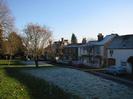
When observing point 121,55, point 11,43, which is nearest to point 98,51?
point 121,55

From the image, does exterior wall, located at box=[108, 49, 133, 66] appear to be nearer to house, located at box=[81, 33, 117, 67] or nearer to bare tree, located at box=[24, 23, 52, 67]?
house, located at box=[81, 33, 117, 67]

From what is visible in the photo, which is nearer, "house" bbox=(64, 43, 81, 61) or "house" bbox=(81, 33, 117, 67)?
"house" bbox=(81, 33, 117, 67)

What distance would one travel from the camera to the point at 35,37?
69.0 m

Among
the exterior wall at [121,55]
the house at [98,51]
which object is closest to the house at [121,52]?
the exterior wall at [121,55]

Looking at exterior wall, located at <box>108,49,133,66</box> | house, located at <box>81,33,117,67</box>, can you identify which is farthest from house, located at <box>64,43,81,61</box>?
exterior wall, located at <box>108,49,133,66</box>

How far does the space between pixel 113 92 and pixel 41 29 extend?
159ft

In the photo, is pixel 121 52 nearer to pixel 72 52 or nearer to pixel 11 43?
pixel 11 43

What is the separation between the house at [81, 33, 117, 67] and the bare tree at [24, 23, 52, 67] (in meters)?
12.7

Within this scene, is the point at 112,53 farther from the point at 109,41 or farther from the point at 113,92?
the point at 113,92

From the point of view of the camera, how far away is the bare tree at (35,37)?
6846 cm

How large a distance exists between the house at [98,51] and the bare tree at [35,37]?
12.7m

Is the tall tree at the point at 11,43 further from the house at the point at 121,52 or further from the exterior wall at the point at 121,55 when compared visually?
the exterior wall at the point at 121,55

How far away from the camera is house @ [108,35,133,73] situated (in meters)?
50.0

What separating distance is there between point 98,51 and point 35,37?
17.6 m
